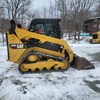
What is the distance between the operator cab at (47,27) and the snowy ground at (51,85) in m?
1.63

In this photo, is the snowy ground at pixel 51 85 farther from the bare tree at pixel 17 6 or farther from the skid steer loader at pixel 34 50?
the bare tree at pixel 17 6

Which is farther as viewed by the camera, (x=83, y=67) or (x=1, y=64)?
(x=1, y=64)

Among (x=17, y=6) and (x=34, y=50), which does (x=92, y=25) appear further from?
(x=34, y=50)

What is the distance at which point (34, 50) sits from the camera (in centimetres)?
871

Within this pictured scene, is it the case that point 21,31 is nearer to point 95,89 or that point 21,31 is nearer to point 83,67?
point 83,67

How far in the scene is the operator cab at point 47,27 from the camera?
9.30 meters

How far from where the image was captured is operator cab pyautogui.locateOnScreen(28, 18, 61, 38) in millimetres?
9305

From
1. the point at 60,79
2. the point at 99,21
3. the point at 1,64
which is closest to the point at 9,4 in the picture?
the point at 99,21

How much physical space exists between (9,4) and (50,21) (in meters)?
43.6

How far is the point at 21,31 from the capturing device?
861cm

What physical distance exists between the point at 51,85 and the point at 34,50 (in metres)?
2.21

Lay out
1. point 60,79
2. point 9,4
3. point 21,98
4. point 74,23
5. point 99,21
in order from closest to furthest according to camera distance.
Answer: point 21,98, point 60,79, point 74,23, point 99,21, point 9,4

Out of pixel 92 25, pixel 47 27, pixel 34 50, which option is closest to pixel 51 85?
pixel 34 50

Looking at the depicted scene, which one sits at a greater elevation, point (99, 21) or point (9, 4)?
point (9, 4)
